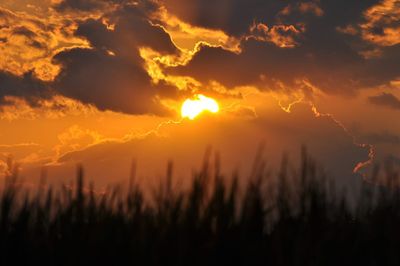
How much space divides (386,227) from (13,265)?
4.21m

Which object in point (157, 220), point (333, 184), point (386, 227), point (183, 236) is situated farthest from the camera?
point (333, 184)

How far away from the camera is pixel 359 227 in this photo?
8133 mm

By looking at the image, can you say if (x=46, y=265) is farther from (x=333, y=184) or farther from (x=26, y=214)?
(x=333, y=184)

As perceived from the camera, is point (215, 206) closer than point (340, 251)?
Yes

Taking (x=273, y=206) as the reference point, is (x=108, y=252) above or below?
below

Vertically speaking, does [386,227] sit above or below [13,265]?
above

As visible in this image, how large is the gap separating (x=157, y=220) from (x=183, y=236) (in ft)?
2.02

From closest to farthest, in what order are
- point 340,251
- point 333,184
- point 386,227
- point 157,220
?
point 157,220 < point 340,251 < point 386,227 < point 333,184

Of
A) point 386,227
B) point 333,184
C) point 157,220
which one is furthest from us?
point 333,184

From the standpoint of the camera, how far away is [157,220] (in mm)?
7066

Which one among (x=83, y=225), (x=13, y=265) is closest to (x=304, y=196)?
(x=83, y=225)

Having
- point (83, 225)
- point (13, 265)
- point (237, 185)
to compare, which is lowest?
point (13, 265)

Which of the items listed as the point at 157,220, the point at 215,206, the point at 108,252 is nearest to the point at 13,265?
the point at 108,252

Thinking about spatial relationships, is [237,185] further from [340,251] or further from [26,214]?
[26,214]
